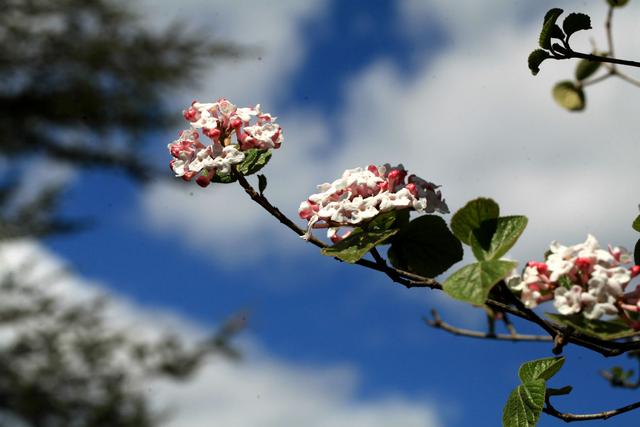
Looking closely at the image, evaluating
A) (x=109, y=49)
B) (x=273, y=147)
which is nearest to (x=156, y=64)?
(x=109, y=49)

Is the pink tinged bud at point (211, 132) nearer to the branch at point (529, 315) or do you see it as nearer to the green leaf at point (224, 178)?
the green leaf at point (224, 178)

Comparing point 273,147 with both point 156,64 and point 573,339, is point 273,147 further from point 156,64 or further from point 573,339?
point 156,64

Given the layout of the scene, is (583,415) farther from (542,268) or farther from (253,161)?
(253,161)

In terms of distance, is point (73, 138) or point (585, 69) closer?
point (585, 69)

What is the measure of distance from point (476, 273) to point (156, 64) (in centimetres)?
785

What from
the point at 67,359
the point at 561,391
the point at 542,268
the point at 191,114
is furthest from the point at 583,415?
the point at 67,359

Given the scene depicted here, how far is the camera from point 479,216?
50 cm

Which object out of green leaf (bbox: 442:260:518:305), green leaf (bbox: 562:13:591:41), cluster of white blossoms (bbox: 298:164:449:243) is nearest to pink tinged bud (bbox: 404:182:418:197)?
cluster of white blossoms (bbox: 298:164:449:243)

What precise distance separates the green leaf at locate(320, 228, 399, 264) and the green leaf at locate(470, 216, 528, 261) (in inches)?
2.6

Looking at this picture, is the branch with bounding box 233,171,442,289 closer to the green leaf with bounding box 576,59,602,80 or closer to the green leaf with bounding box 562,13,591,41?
the green leaf with bounding box 562,13,591,41

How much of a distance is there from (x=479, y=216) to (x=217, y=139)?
0.26m

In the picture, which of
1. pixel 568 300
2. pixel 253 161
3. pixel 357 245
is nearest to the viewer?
pixel 568 300

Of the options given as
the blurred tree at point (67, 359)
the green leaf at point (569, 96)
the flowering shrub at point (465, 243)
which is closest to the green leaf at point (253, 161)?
the flowering shrub at point (465, 243)

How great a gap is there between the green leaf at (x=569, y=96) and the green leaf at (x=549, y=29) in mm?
170
